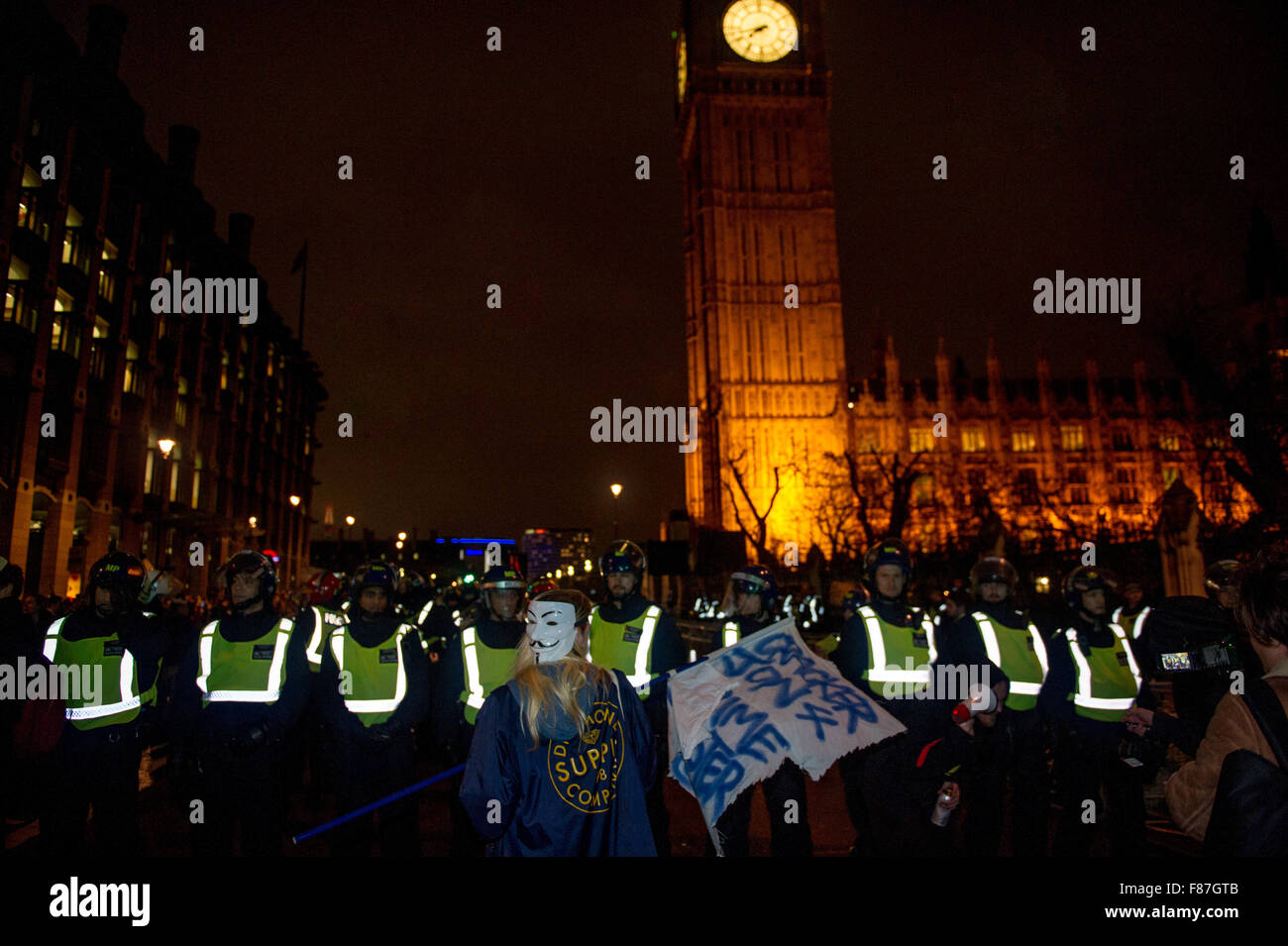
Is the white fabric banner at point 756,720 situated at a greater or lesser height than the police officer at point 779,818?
greater

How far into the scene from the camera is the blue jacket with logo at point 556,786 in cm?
339

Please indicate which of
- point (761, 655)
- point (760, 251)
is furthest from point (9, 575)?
point (760, 251)

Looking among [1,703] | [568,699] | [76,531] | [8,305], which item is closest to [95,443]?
[76,531]

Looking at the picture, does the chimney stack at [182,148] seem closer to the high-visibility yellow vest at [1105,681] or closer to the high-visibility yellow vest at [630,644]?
the high-visibility yellow vest at [630,644]

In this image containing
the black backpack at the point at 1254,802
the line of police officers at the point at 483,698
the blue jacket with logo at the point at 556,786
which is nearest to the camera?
the black backpack at the point at 1254,802

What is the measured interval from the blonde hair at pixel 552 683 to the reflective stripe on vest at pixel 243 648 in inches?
115

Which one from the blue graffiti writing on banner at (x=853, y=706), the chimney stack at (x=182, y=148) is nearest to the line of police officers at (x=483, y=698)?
the blue graffiti writing on banner at (x=853, y=706)

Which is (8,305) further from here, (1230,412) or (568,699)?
(1230,412)

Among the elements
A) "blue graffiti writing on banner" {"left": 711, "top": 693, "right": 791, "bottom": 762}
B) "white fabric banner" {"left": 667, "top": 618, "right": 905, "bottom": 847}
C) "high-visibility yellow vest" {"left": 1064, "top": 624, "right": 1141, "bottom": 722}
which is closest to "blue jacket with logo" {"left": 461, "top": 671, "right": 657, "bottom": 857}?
"white fabric banner" {"left": 667, "top": 618, "right": 905, "bottom": 847}

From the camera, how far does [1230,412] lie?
2105 cm

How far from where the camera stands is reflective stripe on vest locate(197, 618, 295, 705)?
5629 millimetres

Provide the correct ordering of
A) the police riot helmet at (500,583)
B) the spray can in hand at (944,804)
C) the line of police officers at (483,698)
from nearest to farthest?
the spray can in hand at (944,804) → the line of police officers at (483,698) → the police riot helmet at (500,583)

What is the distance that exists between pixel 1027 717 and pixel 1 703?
700 centimetres

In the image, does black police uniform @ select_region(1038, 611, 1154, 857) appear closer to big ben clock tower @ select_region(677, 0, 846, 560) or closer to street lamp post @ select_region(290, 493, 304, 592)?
street lamp post @ select_region(290, 493, 304, 592)
